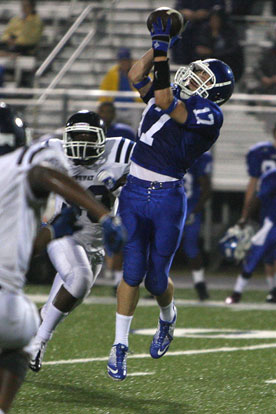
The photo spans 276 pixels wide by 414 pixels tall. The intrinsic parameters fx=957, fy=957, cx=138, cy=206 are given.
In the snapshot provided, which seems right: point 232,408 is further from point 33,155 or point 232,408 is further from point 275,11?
point 275,11

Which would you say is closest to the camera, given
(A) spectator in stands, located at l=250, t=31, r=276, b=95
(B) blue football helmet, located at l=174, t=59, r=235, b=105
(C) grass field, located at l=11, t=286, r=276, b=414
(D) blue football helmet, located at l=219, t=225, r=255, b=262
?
(C) grass field, located at l=11, t=286, r=276, b=414

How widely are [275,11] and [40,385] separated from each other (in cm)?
934

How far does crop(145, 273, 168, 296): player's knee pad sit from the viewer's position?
4.98 m

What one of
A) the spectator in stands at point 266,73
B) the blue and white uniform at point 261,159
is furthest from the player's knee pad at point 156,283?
the spectator in stands at point 266,73

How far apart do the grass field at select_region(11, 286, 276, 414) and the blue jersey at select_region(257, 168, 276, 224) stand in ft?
3.47

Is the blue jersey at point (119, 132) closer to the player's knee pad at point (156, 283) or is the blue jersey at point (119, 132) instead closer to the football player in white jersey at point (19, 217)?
the player's knee pad at point (156, 283)

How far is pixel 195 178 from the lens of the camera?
8992 millimetres

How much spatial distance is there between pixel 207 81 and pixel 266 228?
3.89 meters

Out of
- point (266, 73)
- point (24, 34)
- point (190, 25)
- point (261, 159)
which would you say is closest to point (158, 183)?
point (261, 159)

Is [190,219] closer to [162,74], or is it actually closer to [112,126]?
[112,126]

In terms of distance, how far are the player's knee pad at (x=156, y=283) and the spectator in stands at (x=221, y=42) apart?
671 cm

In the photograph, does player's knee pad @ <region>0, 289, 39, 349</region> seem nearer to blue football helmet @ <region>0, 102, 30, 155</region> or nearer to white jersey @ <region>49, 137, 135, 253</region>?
blue football helmet @ <region>0, 102, 30, 155</region>

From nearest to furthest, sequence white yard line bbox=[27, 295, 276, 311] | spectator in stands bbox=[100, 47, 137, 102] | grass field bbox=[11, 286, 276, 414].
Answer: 1. grass field bbox=[11, 286, 276, 414]
2. white yard line bbox=[27, 295, 276, 311]
3. spectator in stands bbox=[100, 47, 137, 102]

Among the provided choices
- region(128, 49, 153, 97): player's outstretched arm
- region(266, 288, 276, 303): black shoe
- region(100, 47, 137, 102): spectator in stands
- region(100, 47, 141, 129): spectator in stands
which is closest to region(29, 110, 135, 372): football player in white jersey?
region(128, 49, 153, 97): player's outstretched arm
